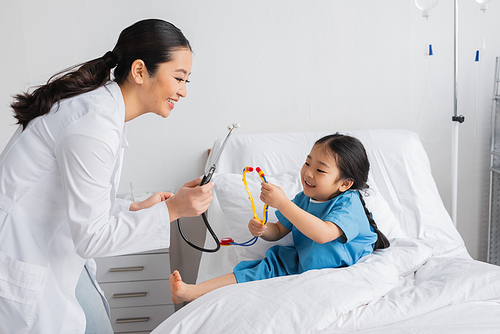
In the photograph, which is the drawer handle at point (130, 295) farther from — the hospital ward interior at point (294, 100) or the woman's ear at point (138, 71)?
the woman's ear at point (138, 71)

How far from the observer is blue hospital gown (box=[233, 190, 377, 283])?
1275 millimetres

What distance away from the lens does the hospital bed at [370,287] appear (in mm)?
919

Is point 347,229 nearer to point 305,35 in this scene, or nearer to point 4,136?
point 305,35

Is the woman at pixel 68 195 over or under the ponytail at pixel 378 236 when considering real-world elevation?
over

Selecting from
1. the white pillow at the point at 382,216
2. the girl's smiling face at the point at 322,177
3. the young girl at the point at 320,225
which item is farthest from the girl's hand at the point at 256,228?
the white pillow at the point at 382,216

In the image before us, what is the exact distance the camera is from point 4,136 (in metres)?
2.13

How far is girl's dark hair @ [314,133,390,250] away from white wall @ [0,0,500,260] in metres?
0.80

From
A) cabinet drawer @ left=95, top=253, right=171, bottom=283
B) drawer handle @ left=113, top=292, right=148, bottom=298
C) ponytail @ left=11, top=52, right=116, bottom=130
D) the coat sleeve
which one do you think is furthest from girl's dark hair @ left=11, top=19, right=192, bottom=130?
drawer handle @ left=113, top=292, right=148, bottom=298

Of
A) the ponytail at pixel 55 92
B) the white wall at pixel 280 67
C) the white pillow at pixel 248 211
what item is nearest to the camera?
the ponytail at pixel 55 92

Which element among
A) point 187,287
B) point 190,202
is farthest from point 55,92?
point 187,287

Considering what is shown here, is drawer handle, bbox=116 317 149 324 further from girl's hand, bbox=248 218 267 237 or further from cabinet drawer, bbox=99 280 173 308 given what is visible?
girl's hand, bbox=248 218 267 237

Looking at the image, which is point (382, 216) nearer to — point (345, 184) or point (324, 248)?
point (345, 184)

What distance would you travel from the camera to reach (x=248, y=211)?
1516 mm

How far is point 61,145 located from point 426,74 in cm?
193
